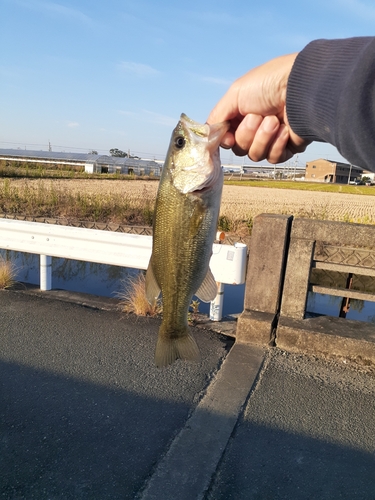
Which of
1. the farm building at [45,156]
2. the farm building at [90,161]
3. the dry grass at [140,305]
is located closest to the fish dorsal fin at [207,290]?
the dry grass at [140,305]

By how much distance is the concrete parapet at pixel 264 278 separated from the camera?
5.11m

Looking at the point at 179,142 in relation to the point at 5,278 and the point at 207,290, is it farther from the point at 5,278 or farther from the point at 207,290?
the point at 5,278

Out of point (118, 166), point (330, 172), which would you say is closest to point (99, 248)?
point (118, 166)

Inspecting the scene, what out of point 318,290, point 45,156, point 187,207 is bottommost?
point 318,290

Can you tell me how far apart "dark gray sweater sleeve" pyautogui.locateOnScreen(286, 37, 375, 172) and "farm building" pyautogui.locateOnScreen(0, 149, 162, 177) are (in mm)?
56915

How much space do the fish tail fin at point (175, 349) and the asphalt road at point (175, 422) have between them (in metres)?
1.14

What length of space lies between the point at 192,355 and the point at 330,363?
2.89 m

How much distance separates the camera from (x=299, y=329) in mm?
4938

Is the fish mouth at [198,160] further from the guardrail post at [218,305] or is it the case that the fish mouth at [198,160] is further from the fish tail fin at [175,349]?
the guardrail post at [218,305]

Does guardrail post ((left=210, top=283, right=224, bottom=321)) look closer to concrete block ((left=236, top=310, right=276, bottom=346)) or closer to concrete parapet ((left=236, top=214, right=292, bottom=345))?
Answer: concrete parapet ((left=236, top=214, right=292, bottom=345))

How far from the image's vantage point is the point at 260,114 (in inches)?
94.8

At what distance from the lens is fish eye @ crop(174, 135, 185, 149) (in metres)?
2.08

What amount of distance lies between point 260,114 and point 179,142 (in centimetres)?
61

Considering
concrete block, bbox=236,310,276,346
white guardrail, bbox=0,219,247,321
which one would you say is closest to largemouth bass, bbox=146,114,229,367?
concrete block, bbox=236,310,276,346
